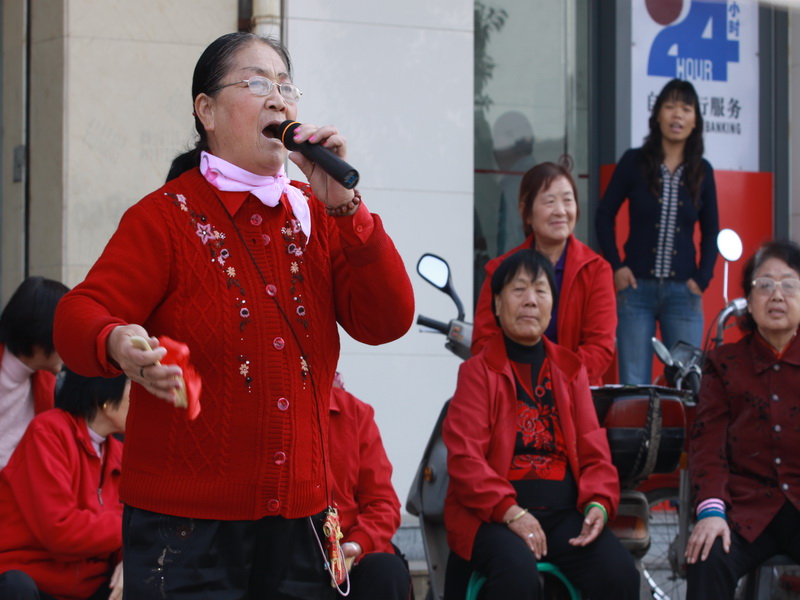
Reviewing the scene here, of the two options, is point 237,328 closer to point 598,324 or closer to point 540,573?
point 540,573

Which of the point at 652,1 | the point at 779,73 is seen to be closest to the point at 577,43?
the point at 652,1

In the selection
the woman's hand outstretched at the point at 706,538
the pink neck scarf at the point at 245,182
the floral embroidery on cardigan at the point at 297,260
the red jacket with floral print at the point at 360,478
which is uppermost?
the pink neck scarf at the point at 245,182

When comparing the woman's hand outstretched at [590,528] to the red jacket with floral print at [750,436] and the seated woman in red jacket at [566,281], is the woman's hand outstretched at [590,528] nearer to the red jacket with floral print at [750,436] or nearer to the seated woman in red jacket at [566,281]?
the red jacket with floral print at [750,436]

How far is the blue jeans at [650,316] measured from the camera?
664 centimetres

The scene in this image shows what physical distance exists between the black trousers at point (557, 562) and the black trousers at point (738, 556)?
330 millimetres

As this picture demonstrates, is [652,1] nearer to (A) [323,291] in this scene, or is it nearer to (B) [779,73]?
(B) [779,73]

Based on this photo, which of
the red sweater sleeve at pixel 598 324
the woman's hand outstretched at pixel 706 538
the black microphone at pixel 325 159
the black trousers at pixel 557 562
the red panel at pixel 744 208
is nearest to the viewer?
the black microphone at pixel 325 159

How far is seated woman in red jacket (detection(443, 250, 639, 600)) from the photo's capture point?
4320 mm

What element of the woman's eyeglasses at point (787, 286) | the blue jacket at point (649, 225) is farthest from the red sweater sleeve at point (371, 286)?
the blue jacket at point (649, 225)

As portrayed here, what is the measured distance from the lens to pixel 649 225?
668 centimetres

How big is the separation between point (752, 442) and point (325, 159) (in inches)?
115

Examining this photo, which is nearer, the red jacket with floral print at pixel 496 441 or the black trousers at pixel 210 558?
the black trousers at pixel 210 558

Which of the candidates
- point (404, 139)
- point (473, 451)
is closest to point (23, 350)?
point (473, 451)

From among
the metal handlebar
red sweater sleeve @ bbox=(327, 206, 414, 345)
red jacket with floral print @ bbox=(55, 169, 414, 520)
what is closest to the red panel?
the metal handlebar
